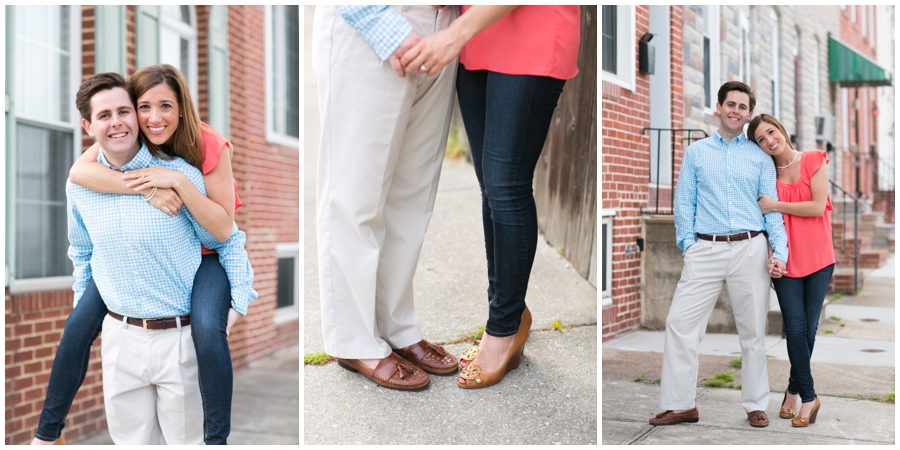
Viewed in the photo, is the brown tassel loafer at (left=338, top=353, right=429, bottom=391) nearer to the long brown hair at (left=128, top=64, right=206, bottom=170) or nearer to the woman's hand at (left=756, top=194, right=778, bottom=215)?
the long brown hair at (left=128, top=64, right=206, bottom=170)

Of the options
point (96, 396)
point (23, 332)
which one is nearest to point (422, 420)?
point (23, 332)

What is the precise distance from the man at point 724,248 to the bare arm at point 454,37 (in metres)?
1.29

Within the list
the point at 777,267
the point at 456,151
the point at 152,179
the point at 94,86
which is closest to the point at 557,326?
the point at 777,267

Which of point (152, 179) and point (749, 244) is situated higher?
point (152, 179)

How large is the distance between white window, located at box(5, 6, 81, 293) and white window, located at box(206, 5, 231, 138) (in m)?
1.81

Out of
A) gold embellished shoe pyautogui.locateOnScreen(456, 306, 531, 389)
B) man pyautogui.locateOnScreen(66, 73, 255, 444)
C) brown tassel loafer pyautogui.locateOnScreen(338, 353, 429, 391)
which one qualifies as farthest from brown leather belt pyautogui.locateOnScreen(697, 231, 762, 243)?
man pyautogui.locateOnScreen(66, 73, 255, 444)

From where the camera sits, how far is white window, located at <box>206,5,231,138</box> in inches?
272

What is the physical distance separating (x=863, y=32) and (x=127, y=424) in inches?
702

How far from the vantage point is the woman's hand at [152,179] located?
2127 mm

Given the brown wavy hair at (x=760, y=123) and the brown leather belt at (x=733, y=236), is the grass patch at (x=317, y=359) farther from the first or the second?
the brown wavy hair at (x=760, y=123)

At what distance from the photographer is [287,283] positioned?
8391mm

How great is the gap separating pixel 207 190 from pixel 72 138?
339cm

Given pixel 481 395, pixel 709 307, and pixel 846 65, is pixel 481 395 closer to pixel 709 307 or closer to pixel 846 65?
pixel 709 307

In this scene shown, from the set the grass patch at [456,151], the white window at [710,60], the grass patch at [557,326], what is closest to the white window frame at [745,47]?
the white window at [710,60]
